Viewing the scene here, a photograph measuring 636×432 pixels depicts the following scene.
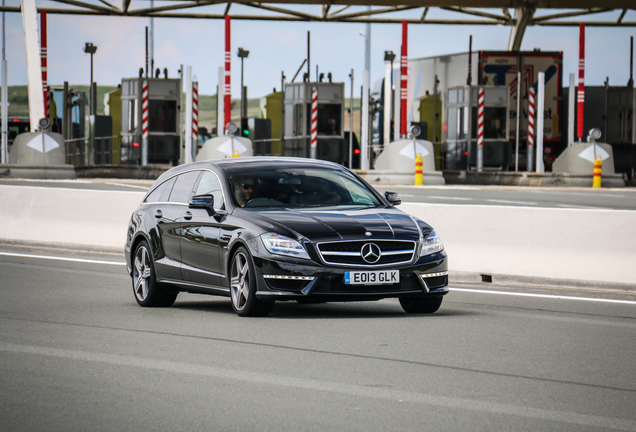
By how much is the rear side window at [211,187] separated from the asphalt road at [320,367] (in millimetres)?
1005

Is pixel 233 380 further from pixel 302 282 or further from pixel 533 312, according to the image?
pixel 533 312

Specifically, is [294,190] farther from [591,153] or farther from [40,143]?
[40,143]

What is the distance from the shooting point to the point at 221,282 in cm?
973

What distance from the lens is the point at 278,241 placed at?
29.5 feet

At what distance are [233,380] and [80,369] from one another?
1.05 m

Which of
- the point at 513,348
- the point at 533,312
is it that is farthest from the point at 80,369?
the point at 533,312

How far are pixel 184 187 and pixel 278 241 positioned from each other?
7.25ft

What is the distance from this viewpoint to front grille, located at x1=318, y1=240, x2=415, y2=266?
353 inches

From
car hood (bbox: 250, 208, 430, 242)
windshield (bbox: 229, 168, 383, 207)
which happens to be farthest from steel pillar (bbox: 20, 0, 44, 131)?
car hood (bbox: 250, 208, 430, 242)

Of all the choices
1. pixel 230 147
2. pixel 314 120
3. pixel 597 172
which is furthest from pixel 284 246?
pixel 314 120

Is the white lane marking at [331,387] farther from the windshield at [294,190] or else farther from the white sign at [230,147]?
the white sign at [230,147]

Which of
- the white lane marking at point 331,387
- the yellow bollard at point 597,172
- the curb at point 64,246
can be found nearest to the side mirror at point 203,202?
the white lane marking at point 331,387

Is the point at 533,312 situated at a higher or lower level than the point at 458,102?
lower

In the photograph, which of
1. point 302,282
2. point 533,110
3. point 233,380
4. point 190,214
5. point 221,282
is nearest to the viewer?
point 233,380
